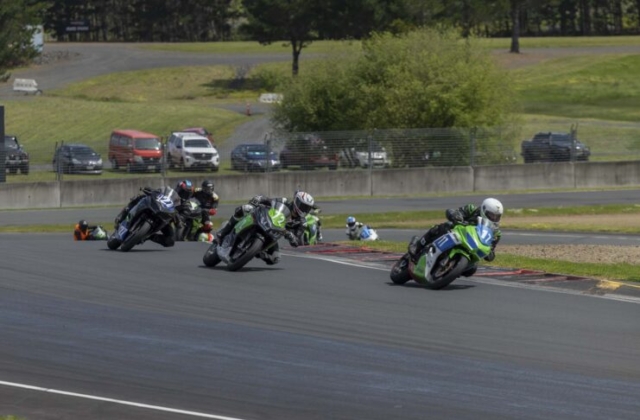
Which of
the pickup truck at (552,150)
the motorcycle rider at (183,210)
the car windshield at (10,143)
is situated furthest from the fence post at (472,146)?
the motorcycle rider at (183,210)

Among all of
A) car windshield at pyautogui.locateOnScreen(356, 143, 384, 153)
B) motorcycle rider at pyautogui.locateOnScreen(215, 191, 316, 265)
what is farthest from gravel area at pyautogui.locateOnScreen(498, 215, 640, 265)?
car windshield at pyautogui.locateOnScreen(356, 143, 384, 153)

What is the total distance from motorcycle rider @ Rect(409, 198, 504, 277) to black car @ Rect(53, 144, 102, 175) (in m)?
25.3

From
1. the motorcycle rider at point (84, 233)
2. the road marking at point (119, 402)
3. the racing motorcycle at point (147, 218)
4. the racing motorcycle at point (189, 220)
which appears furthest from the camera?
the motorcycle rider at point (84, 233)

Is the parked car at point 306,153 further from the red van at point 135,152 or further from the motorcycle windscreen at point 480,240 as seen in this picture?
the motorcycle windscreen at point 480,240

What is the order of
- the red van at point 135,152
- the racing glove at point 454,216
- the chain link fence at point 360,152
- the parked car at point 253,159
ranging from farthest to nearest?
the chain link fence at point 360,152 < the parked car at point 253,159 < the red van at point 135,152 < the racing glove at point 454,216

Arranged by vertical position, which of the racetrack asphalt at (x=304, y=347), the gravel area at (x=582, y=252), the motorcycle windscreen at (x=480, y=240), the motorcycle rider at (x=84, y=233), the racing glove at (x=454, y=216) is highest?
the racing glove at (x=454, y=216)

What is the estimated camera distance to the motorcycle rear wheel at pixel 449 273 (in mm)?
15742

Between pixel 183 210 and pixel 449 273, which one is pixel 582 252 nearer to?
pixel 449 273

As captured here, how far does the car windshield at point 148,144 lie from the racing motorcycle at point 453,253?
32460mm

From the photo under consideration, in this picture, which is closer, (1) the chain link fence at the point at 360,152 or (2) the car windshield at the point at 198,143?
(1) the chain link fence at the point at 360,152

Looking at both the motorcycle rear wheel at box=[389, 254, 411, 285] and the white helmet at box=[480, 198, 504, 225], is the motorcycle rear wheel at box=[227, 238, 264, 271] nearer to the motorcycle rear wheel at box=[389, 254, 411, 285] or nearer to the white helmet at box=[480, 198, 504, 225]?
the motorcycle rear wheel at box=[389, 254, 411, 285]

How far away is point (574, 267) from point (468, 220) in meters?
3.44

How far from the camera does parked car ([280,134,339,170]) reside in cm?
4338

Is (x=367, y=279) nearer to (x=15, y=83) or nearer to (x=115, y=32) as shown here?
(x=15, y=83)
